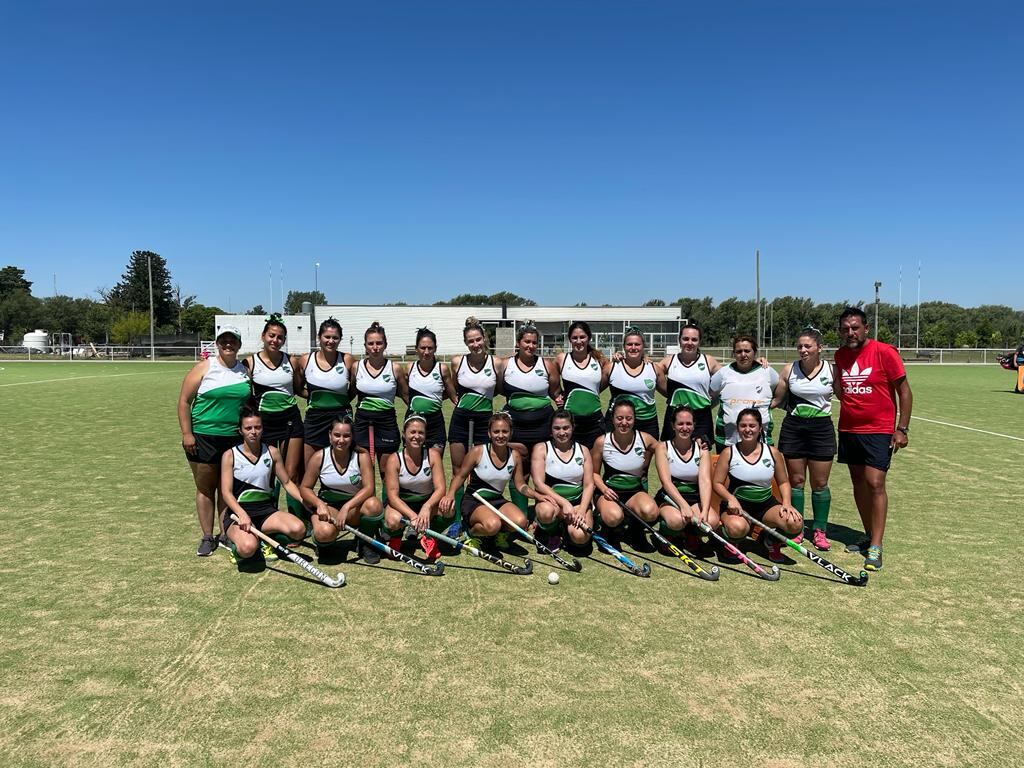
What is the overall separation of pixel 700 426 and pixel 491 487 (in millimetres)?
1930

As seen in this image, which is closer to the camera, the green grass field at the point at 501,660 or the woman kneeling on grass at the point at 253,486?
the green grass field at the point at 501,660

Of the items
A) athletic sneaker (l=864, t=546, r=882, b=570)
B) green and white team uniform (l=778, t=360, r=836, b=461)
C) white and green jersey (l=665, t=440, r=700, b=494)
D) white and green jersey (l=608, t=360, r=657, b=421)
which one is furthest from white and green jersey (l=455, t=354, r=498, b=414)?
athletic sneaker (l=864, t=546, r=882, b=570)

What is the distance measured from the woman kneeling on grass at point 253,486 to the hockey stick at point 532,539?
140cm

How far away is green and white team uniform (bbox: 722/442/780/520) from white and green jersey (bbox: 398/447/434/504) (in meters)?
2.39

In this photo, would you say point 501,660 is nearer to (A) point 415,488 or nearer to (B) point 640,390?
(A) point 415,488

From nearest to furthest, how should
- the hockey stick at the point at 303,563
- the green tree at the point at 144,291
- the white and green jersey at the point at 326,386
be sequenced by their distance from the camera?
the hockey stick at the point at 303,563, the white and green jersey at the point at 326,386, the green tree at the point at 144,291

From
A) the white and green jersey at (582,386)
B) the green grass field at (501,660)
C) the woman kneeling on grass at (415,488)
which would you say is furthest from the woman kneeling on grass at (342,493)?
the white and green jersey at (582,386)

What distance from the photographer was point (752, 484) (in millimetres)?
5098

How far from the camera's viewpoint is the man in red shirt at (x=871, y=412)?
492 centimetres

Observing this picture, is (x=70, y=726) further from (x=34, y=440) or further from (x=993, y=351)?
(x=993, y=351)

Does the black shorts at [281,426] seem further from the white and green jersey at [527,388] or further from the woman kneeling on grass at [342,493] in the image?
the white and green jersey at [527,388]

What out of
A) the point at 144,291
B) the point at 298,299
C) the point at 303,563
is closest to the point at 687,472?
the point at 303,563

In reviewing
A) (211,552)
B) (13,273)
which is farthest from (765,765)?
(13,273)

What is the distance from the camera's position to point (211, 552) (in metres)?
5.10
